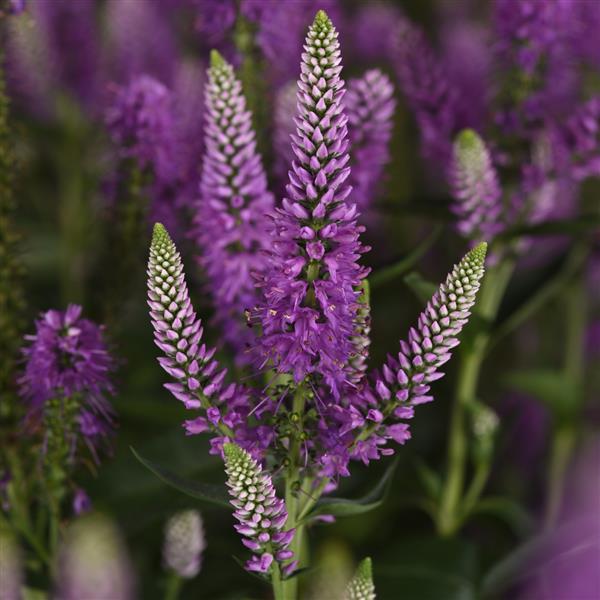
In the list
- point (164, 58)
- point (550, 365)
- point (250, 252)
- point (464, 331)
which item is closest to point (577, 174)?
point (464, 331)

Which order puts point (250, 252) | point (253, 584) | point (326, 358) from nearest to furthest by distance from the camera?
1. point (326, 358)
2. point (250, 252)
3. point (253, 584)

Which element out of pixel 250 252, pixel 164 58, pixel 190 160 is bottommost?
pixel 250 252

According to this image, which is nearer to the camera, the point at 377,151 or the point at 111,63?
the point at 377,151

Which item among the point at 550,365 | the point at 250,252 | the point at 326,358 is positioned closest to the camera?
the point at 326,358

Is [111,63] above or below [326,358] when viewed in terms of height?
above

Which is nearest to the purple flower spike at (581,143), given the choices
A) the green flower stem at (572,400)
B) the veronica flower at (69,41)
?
the green flower stem at (572,400)

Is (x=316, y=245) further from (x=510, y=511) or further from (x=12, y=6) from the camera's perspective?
(x=510, y=511)

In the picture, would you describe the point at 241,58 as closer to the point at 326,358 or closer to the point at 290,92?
the point at 290,92
